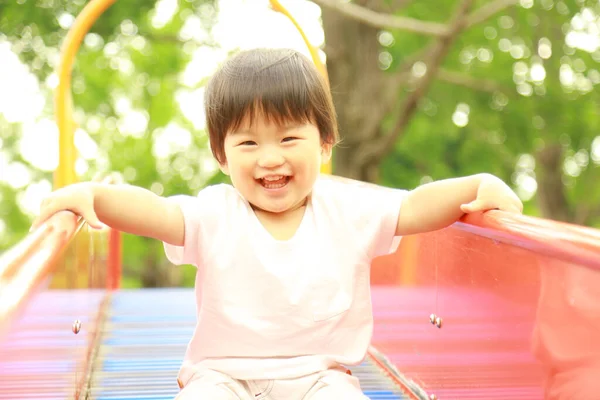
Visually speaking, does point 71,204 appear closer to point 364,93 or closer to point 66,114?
point 66,114

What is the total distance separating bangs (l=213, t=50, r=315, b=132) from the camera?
6.24ft

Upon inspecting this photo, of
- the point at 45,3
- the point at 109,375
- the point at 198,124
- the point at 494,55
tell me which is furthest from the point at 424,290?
the point at 198,124

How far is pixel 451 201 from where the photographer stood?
6.46 ft

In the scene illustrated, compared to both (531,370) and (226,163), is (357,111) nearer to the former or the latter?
(226,163)

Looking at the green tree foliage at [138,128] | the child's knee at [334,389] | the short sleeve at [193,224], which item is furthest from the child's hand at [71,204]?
the green tree foliage at [138,128]

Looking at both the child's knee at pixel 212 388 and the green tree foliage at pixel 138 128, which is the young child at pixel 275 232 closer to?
the child's knee at pixel 212 388

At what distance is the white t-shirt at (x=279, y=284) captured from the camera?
187cm

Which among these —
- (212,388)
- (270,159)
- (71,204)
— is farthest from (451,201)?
(71,204)

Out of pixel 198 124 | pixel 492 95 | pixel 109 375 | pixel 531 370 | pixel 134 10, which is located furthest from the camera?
pixel 198 124

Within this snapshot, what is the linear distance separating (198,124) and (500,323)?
1336 cm

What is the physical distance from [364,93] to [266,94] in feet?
19.2

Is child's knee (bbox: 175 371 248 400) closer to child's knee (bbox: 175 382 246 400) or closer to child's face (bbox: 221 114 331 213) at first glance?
child's knee (bbox: 175 382 246 400)

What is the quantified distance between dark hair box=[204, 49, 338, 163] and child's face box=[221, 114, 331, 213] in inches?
1.0

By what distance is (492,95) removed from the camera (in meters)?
8.50
